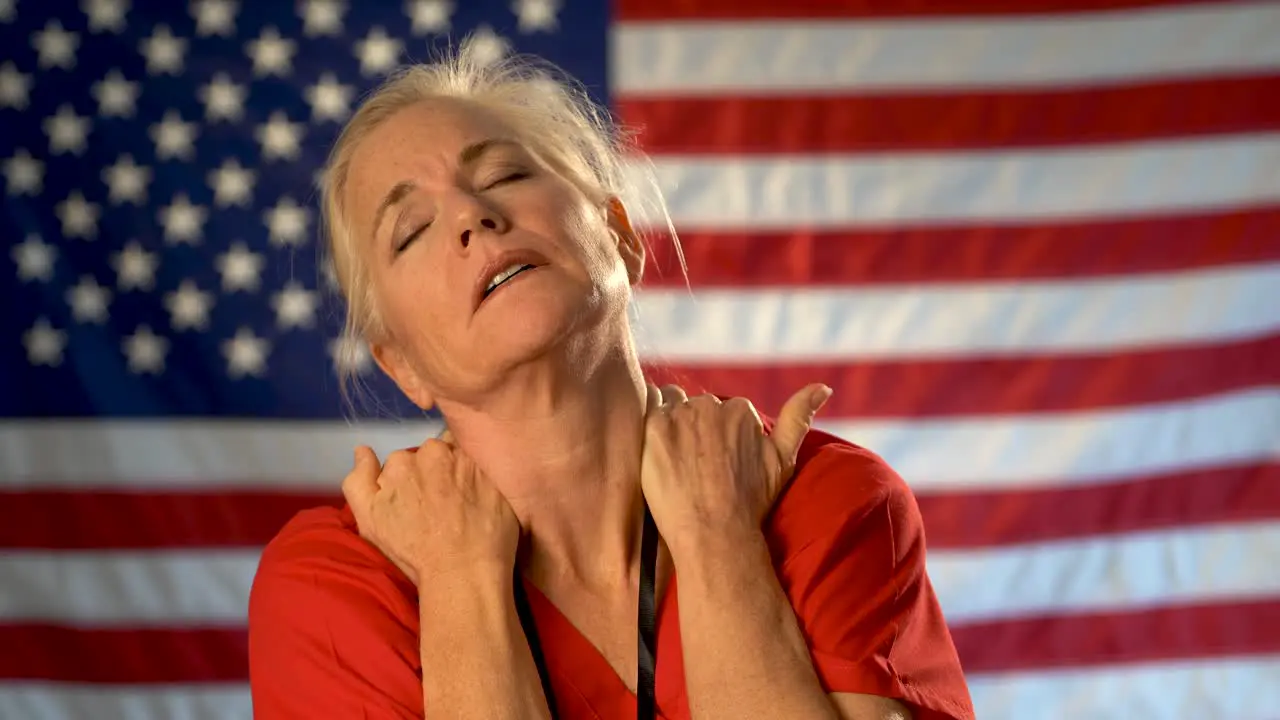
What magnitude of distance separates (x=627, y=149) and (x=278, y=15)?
72cm

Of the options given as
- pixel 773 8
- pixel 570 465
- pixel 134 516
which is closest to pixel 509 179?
pixel 570 465

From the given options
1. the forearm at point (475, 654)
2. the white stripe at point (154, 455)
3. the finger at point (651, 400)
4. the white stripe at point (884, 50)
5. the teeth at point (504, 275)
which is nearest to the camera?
the forearm at point (475, 654)

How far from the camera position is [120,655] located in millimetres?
2484

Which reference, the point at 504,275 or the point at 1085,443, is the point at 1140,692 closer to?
the point at 1085,443

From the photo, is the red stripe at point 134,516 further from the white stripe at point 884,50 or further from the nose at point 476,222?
the nose at point 476,222

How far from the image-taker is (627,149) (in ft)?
8.24

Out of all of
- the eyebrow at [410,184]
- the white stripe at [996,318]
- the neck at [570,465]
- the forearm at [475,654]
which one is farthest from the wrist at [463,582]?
the white stripe at [996,318]

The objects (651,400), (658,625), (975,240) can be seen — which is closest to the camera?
(658,625)

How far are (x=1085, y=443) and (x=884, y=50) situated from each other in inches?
33.7

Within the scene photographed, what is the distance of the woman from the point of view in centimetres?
125

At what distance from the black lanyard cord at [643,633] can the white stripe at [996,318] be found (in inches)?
47.5

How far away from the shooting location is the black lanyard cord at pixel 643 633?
1285mm

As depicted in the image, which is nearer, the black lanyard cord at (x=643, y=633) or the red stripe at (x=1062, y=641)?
Answer: the black lanyard cord at (x=643, y=633)

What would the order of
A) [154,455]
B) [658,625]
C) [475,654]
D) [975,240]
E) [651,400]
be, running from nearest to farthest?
[475,654], [658,625], [651,400], [154,455], [975,240]
